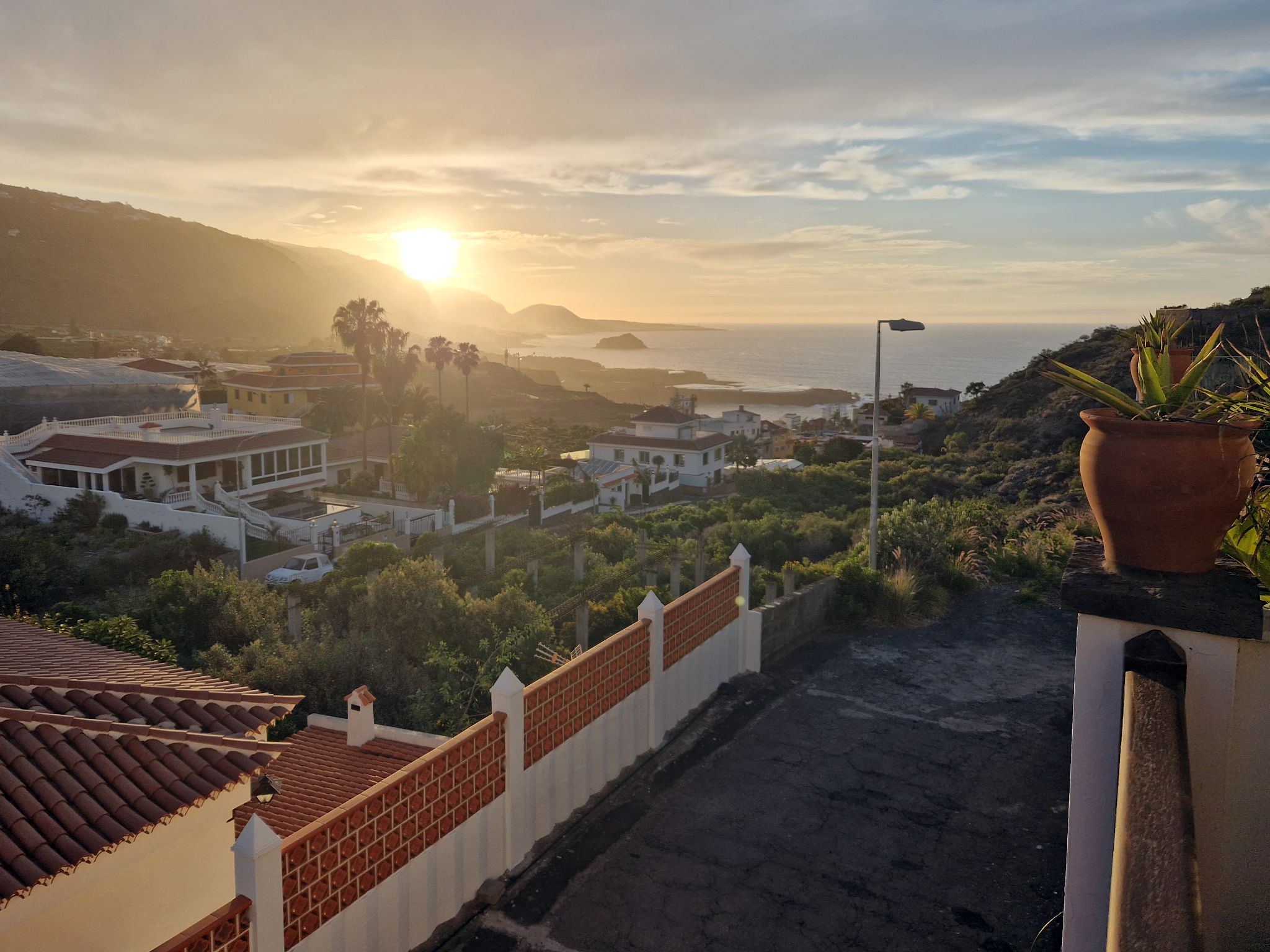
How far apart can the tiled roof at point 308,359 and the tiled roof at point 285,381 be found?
3.54 feet

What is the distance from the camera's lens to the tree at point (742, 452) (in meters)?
68.1

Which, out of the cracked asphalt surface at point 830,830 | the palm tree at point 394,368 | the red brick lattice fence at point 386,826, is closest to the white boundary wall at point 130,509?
the cracked asphalt surface at point 830,830

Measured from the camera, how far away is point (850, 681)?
1060 centimetres

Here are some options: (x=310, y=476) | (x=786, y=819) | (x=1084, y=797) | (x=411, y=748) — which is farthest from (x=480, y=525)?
(x=1084, y=797)

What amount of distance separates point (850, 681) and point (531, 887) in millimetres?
5260

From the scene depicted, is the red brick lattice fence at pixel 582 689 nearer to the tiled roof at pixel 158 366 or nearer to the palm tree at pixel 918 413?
the tiled roof at pixel 158 366

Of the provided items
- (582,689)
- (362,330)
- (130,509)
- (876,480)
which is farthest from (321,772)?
(362,330)

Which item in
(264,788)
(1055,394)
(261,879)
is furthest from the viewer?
(1055,394)

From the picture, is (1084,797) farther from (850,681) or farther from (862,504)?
(862,504)

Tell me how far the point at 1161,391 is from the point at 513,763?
4.92 m

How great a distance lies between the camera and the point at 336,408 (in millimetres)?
62781

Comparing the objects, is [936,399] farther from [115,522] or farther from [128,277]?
[128,277]

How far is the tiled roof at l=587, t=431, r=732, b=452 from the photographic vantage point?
208 feet

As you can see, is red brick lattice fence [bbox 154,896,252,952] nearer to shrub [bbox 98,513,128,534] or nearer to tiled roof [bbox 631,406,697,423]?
shrub [bbox 98,513,128,534]
